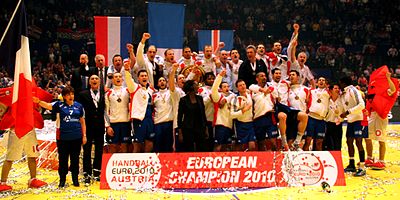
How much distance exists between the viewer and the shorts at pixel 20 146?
805cm

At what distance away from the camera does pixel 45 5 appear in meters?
23.5

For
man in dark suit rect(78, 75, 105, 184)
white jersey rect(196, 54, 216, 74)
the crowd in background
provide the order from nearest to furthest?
man in dark suit rect(78, 75, 105, 184) < white jersey rect(196, 54, 216, 74) < the crowd in background

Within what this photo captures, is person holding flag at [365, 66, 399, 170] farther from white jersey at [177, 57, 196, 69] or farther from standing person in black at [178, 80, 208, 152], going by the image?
white jersey at [177, 57, 196, 69]

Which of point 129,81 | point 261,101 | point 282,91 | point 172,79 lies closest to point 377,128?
point 282,91

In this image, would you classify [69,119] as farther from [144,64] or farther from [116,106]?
[144,64]

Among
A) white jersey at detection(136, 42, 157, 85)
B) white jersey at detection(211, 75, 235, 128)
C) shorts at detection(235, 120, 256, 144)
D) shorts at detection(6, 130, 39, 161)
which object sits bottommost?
shorts at detection(6, 130, 39, 161)

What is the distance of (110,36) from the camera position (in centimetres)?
1036

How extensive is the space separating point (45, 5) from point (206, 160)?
18.3 m

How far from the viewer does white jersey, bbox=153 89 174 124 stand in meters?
8.63

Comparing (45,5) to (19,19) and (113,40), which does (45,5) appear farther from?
(19,19)

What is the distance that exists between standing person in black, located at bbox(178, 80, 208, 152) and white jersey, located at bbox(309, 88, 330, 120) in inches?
90.4

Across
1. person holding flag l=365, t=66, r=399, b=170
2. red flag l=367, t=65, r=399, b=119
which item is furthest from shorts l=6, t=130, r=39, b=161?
red flag l=367, t=65, r=399, b=119

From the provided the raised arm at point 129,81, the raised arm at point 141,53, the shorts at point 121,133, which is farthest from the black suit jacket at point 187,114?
the raised arm at point 141,53

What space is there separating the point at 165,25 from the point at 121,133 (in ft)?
12.2
